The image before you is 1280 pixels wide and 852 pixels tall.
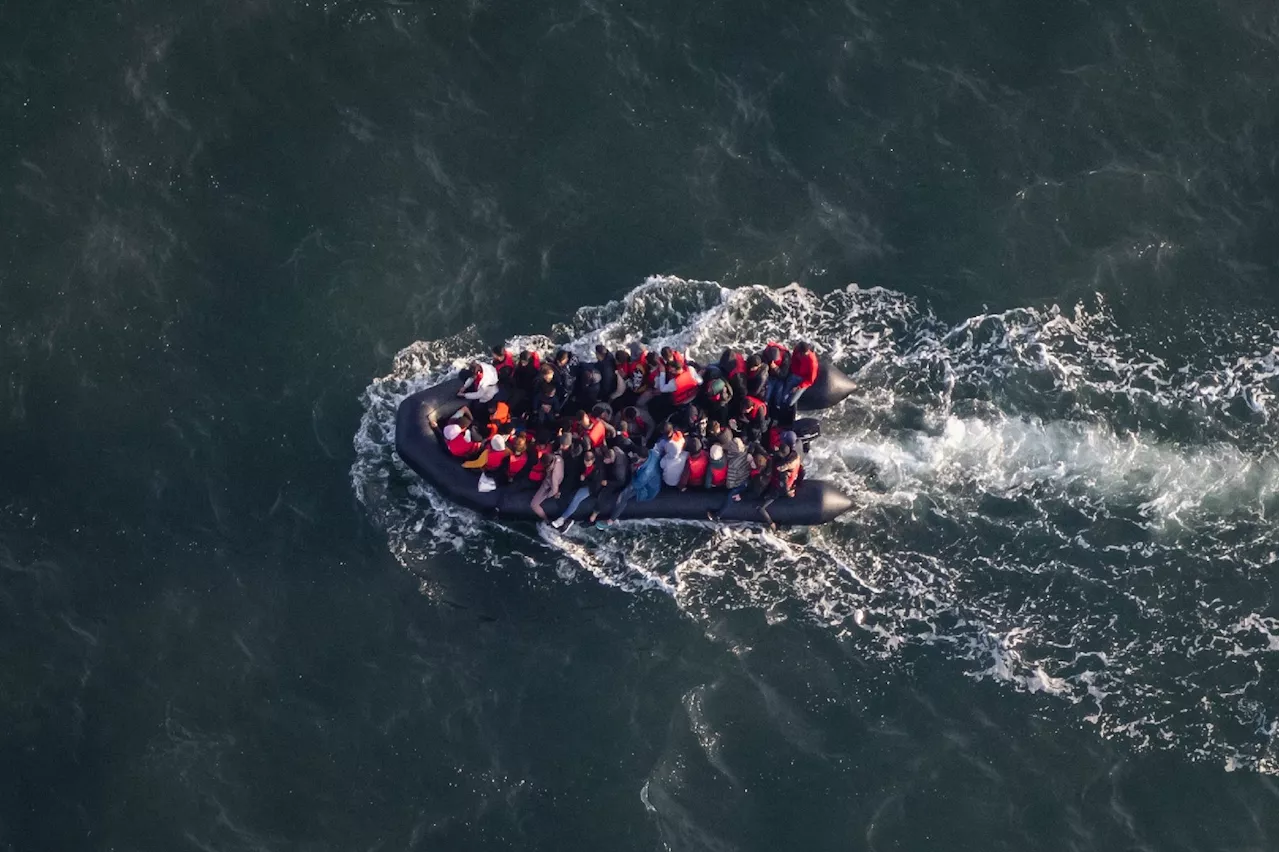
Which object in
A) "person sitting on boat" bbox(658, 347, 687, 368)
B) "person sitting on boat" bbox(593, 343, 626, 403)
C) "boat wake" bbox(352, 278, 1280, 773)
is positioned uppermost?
"person sitting on boat" bbox(658, 347, 687, 368)

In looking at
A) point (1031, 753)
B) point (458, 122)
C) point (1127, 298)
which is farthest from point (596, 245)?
point (1031, 753)

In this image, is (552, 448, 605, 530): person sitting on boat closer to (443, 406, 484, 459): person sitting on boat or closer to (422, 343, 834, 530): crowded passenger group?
(422, 343, 834, 530): crowded passenger group

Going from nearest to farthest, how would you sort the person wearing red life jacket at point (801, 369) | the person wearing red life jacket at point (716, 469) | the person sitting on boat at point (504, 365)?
1. the person wearing red life jacket at point (716, 469)
2. the person sitting on boat at point (504, 365)
3. the person wearing red life jacket at point (801, 369)

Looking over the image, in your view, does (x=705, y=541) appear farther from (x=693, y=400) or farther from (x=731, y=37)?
(x=731, y=37)

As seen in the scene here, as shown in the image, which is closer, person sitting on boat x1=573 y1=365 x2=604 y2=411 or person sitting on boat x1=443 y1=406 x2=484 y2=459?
person sitting on boat x1=443 y1=406 x2=484 y2=459

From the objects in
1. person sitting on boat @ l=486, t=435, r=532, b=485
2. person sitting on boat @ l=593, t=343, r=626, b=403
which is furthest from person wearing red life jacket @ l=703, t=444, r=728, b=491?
person sitting on boat @ l=486, t=435, r=532, b=485

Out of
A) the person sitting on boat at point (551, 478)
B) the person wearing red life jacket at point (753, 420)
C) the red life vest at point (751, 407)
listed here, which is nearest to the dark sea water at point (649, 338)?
the person sitting on boat at point (551, 478)

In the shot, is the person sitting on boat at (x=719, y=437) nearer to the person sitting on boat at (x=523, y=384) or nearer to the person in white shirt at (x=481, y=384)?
the person sitting on boat at (x=523, y=384)
